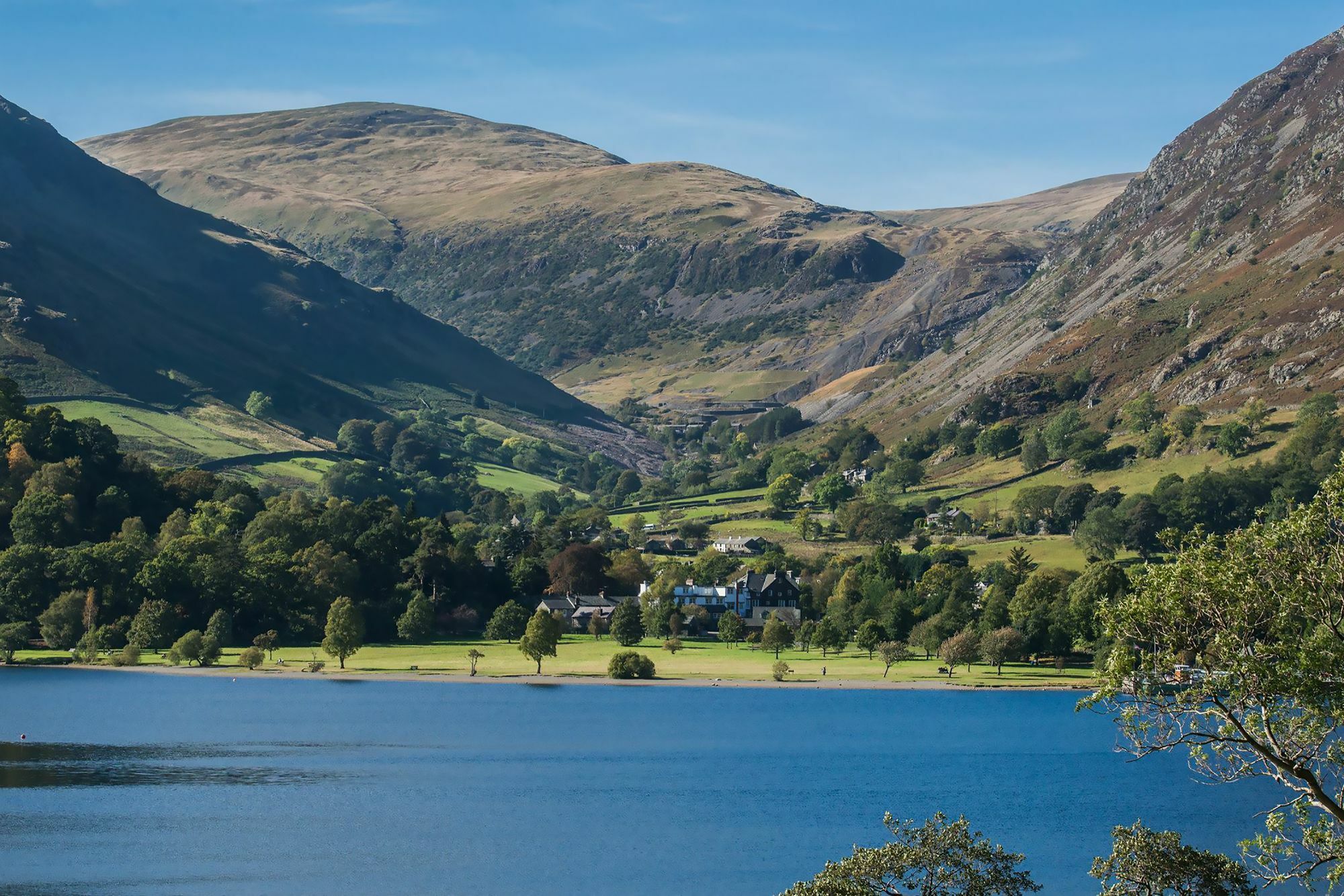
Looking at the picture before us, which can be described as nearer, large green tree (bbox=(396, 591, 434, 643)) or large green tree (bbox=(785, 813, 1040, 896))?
large green tree (bbox=(785, 813, 1040, 896))

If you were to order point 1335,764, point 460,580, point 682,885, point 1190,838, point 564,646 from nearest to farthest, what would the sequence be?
1. point 1335,764
2. point 682,885
3. point 1190,838
4. point 564,646
5. point 460,580

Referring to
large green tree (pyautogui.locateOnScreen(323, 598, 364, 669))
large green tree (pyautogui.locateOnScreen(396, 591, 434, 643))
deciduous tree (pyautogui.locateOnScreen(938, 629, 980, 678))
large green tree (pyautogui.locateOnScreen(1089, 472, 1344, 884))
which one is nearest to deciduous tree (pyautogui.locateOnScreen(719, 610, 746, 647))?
large green tree (pyautogui.locateOnScreen(396, 591, 434, 643))

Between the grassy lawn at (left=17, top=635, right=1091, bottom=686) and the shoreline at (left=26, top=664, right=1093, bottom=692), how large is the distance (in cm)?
84

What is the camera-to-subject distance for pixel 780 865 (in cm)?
6731

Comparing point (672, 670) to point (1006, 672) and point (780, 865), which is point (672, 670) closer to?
point (1006, 672)

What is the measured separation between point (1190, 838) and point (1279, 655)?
47.6 meters

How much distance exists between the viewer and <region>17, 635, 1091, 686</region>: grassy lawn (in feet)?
435

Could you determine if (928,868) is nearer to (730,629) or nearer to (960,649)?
(960,649)

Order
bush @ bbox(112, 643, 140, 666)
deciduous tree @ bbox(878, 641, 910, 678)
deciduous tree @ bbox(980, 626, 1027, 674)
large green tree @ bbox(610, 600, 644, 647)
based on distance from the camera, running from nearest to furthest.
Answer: deciduous tree @ bbox(980, 626, 1027, 674)
deciduous tree @ bbox(878, 641, 910, 678)
bush @ bbox(112, 643, 140, 666)
large green tree @ bbox(610, 600, 644, 647)

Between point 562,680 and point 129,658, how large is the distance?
39.1 m

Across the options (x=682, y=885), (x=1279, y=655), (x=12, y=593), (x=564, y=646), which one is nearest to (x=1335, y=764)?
(x=1279, y=655)

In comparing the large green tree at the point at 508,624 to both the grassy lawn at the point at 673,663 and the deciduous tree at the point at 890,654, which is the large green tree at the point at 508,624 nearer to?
the grassy lawn at the point at 673,663

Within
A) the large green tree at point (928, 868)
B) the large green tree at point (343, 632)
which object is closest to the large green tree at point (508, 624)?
the large green tree at point (343, 632)

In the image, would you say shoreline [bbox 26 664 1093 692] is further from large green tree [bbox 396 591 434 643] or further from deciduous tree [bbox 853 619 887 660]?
large green tree [bbox 396 591 434 643]
